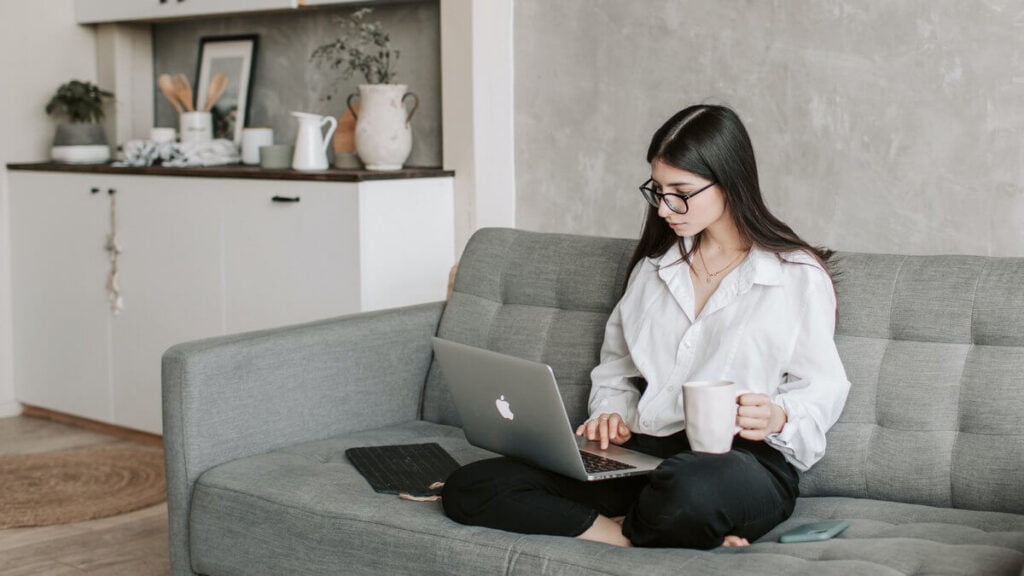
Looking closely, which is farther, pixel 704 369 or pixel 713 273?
pixel 713 273

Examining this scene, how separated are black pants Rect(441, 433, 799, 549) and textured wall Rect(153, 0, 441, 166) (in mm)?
2089

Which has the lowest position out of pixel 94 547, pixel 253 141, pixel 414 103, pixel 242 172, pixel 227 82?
pixel 94 547

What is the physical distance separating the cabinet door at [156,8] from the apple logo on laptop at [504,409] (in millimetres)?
2320

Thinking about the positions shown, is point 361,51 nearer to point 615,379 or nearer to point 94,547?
point 94,547

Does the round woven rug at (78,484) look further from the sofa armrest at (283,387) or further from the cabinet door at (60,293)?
the sofa armrest at (283,387)

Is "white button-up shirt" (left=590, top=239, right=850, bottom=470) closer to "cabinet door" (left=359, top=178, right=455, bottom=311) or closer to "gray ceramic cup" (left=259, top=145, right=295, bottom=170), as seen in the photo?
"cabinet door" (left=359, top=178, right=455, bottom=311)

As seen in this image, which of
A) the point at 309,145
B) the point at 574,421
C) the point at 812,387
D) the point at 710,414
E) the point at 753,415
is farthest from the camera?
the point at 309,145

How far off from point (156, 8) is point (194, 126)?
451 mm

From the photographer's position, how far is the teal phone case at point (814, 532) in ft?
6.60

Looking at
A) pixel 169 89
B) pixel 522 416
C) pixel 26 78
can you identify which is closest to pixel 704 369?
pixel 522 416

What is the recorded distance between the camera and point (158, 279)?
4.37 meters

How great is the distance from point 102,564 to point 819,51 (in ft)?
7.32

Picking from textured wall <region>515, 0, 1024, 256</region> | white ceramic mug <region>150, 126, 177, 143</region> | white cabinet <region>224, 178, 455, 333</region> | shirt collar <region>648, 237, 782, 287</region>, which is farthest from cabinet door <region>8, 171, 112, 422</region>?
shirt collar <region>648, 237, 782, 287</region>

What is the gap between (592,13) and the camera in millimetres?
3654
